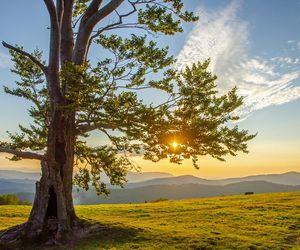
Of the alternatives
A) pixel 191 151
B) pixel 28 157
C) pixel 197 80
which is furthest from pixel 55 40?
pixel 191 151

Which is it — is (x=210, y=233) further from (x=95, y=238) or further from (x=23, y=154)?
(x=23, y=154)

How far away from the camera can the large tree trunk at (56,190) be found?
24219 mm

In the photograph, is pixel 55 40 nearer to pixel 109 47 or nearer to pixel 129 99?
pixel 109 47

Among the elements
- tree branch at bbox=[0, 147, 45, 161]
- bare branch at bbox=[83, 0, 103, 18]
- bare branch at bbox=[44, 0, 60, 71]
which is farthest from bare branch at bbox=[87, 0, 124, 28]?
tree branch at bbox=[0, 147, 45, 161]

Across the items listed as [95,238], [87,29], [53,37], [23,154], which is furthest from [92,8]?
[95,238]

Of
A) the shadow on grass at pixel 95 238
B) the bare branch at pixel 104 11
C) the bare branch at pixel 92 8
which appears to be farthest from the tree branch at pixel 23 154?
the bare branch at pixel 92 8

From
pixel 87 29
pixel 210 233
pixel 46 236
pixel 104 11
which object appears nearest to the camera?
pixel 46 236

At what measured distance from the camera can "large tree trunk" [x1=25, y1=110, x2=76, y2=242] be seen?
953 inches

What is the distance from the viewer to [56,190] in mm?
24578

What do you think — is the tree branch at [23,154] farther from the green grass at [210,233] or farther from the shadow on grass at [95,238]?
the green grass at [210,233]

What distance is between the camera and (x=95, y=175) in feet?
93.4

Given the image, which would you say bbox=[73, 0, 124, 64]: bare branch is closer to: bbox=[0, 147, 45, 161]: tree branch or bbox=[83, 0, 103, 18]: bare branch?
bbox=[83, 0, 103, 18]: bare branch

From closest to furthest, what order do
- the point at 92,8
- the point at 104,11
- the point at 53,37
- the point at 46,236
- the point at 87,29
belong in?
the point at 46,236
the point at 53,37
the point at 104,11
the point at 87,29
the point at 92,8

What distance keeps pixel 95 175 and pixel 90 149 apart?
1.92 metres
